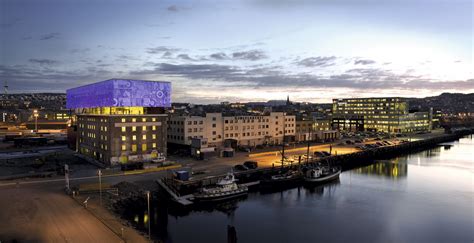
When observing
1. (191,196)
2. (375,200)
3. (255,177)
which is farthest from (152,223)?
(375,200)

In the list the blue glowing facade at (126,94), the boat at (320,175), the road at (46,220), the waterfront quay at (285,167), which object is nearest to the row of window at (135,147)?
the blue glowing facade at (126,94)

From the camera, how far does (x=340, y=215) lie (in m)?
36.3

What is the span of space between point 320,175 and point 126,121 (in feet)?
99.3

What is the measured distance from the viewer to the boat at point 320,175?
49.6m

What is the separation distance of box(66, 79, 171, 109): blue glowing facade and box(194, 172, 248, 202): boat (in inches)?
740

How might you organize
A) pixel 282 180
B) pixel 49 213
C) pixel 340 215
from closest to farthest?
pixel 49 213 < pixel 340 215 < pixel 282 180

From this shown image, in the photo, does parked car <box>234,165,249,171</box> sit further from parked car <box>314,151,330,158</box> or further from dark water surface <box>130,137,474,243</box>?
parked car <box>314,151,330,158</box>

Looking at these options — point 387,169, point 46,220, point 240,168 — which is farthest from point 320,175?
point 46,220

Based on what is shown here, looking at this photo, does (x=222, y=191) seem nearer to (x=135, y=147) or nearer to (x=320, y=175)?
(x=135, y=147)

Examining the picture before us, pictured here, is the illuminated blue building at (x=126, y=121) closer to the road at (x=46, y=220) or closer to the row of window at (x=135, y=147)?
the row of window at (x=135, y=147)

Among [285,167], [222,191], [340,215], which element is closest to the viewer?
[340,215]

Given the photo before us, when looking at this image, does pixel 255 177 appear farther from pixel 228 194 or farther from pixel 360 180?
pixel 360 180

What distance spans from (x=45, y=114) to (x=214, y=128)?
11204 centimetres

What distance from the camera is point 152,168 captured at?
150 feet
